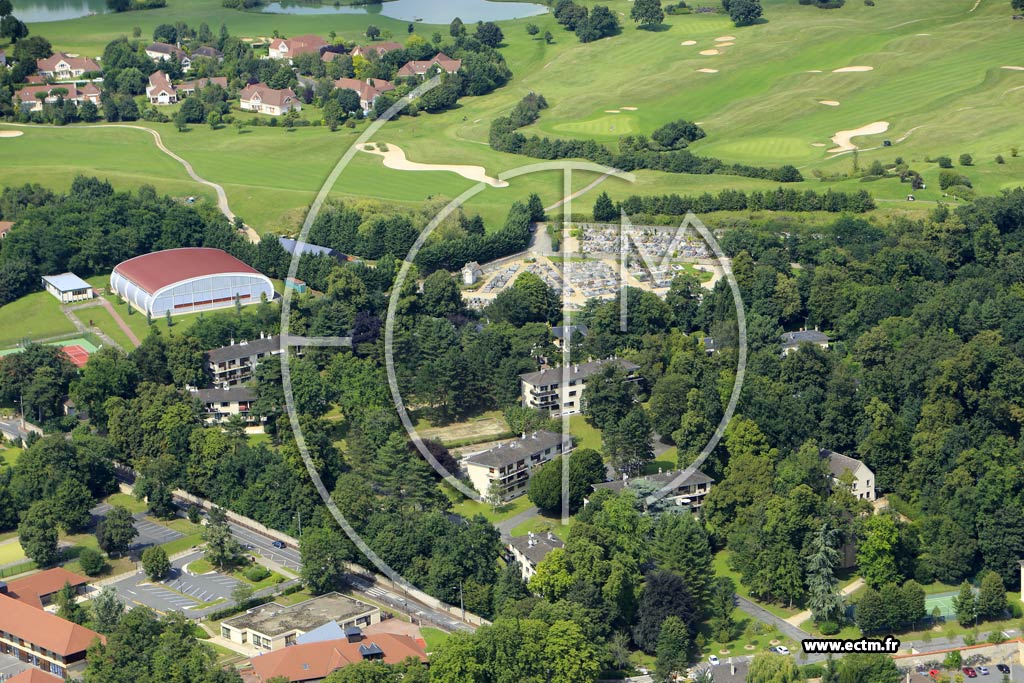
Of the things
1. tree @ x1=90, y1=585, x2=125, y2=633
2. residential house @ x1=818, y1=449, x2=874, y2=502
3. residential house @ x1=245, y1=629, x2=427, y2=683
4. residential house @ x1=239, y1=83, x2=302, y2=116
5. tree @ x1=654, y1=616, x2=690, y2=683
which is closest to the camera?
residential house @ x1=245, y1=629, x2=427, y2=683

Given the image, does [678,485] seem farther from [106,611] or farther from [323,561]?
[106,611]

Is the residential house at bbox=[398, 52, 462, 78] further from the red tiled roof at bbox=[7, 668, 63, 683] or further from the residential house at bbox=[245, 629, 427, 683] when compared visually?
the red tiled roof at bbox=[7, 668, 63, 683]

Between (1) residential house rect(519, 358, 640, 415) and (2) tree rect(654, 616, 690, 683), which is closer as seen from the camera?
(2) tree rect(654, 616, 690, 683)

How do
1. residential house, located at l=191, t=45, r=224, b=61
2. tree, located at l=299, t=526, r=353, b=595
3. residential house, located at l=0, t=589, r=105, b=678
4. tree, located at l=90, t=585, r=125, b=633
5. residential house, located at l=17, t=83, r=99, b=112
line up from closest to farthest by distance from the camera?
residential house, located at l=0, t=589, r=105, b=678
tree, located at l=90, t=585, r=125, b=633
tree, located at l=299, t=526, r=353, b=595
residential house, located at l=17, t=83, r=99, b=112
residential house, located at l=191, t=45, r=224, b=61

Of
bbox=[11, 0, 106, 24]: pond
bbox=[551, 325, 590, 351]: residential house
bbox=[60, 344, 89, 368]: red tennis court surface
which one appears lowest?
bbox=[60, 344, 89, 368]: red tennis court surface

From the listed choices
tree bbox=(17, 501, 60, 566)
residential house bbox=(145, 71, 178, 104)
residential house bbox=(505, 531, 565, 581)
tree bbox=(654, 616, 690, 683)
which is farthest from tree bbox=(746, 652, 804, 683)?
residential house bbox=(145, 71, 178, 104)

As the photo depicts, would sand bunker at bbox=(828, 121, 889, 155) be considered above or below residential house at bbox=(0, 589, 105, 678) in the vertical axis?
above

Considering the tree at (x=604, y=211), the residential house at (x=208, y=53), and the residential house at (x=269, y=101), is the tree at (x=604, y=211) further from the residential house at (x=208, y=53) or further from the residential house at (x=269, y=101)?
the residential house at (x=208, y=53)
